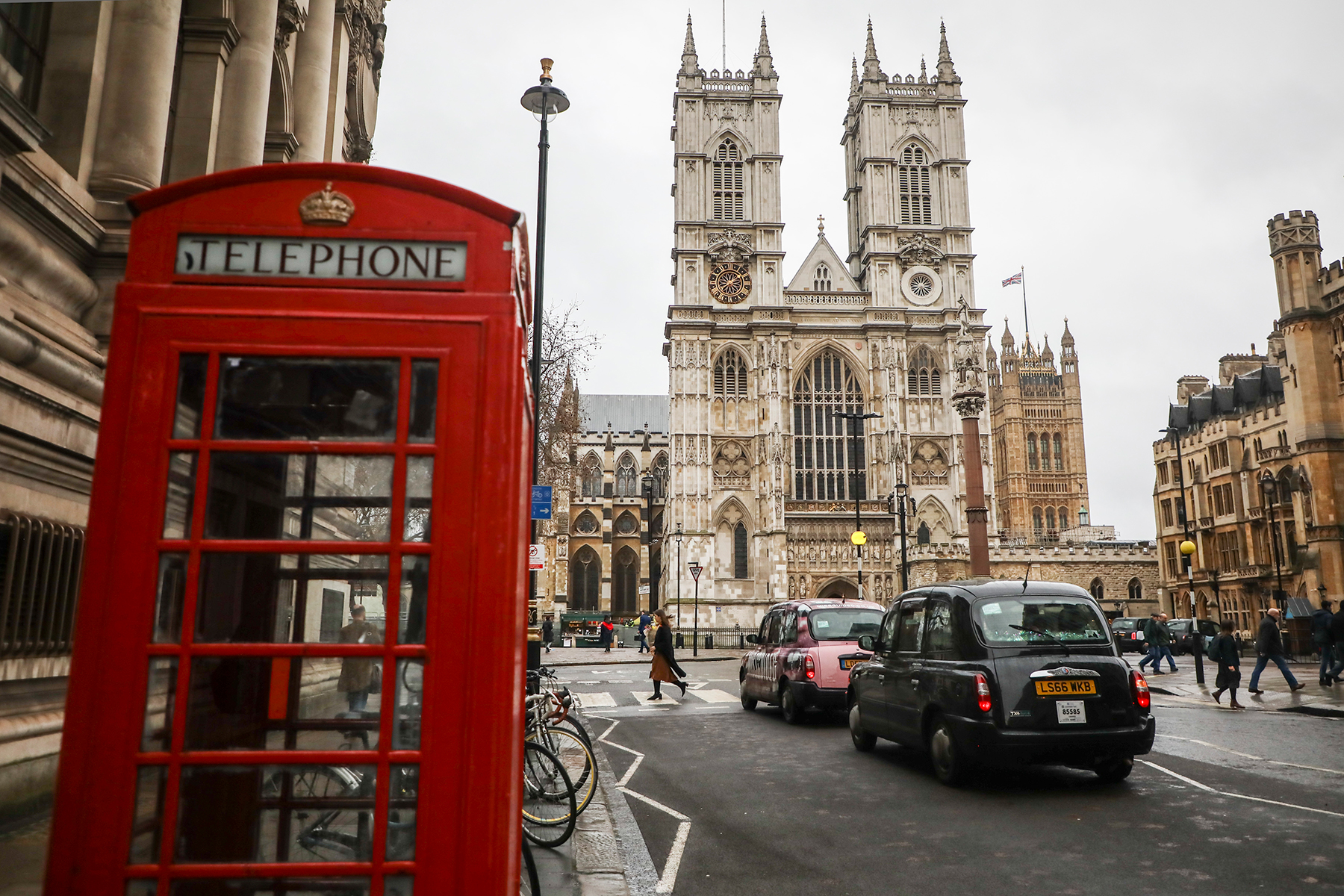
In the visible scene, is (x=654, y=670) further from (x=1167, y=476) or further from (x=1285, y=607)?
(x=1167, y=476)

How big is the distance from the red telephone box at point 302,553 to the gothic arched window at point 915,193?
56.1 m

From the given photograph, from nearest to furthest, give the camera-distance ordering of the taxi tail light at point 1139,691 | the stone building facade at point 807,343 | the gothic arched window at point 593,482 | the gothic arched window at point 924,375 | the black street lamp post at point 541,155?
the taxi tail light at point 1139,691, the black street lamp post at point 541,155, the stone building facade at point 807,343, the gothic arched window at point 924,375, the gothic arched window at point 593,482

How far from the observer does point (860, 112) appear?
56219mm

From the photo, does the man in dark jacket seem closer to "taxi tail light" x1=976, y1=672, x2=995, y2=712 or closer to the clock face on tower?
"taxi tail light" x1=976, y1=672, x2=995, y2=712

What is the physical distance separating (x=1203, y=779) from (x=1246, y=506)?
123ft

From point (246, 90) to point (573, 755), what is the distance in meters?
7.44

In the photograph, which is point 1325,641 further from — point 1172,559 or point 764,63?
point 764,63

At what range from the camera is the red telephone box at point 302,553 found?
2643mm

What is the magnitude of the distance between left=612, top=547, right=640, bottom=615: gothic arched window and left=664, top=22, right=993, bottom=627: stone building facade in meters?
17.4

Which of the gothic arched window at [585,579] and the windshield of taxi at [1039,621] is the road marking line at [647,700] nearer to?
the windshield of taxi at [1039,621]

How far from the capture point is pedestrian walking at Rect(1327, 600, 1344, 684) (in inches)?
674

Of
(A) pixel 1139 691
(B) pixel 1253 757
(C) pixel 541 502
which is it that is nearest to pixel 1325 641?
(B) pixel 1253 757

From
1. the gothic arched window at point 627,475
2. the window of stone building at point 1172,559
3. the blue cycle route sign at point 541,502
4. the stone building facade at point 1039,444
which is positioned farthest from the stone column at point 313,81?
the stone building facade at point 1039,444

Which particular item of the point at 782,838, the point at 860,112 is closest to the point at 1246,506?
the point at 860,112
